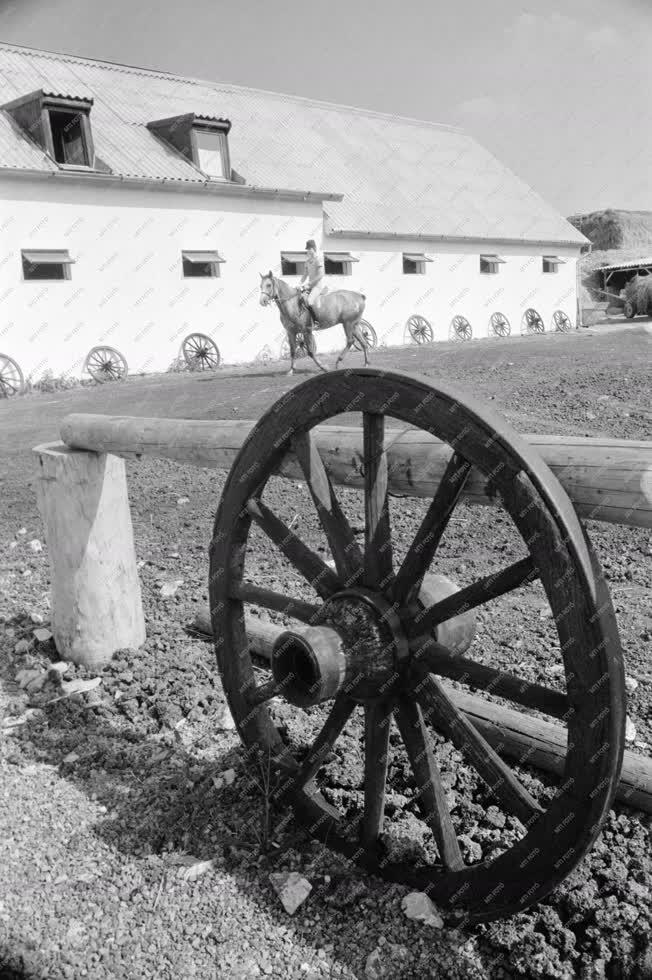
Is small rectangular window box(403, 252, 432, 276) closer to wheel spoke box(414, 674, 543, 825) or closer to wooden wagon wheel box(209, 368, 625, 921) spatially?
wooden wagon wheel box(209, 368, 625, 921)

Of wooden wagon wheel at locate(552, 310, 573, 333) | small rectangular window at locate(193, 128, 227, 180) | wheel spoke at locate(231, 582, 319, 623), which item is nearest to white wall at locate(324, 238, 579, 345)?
wooden wagon wheel at locate(552, 310, 573, 333)

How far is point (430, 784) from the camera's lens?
2248 mm

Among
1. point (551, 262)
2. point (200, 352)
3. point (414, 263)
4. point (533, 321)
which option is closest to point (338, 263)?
point (414, 263)

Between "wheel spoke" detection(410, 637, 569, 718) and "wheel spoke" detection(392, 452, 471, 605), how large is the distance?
0.14 metres

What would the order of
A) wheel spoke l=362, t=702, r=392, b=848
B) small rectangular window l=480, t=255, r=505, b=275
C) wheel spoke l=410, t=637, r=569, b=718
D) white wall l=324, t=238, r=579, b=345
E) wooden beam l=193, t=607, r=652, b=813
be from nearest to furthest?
1. wheel spoke l=410, t=637, r=569, b=718
2. wheel spoke l=362, t=702, r=392, b=848
3. wooden beam l=193, t=607, r=652, b=813
4. white wall l=324, t=238, r=579, b=345
5. small rectangular window l=480, t=255, r=505, b=275

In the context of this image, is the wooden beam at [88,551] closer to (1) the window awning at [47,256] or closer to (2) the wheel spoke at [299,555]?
(2) the wheel spoke at [299,555]

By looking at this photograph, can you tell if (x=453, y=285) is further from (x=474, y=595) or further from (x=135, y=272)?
(x=474, y=595)

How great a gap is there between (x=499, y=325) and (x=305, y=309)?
42.5 feet

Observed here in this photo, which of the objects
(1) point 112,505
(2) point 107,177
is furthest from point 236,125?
(1) point 112,505

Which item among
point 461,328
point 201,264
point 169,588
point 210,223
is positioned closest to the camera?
point 169,588

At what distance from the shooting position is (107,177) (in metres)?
17.2

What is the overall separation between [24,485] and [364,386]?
233 inches

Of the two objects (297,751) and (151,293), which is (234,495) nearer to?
(297,751)

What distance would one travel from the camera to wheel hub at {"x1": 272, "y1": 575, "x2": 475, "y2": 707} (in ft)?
7.27
